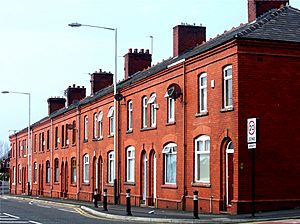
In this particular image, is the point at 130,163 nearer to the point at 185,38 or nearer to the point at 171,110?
the point at 171,110

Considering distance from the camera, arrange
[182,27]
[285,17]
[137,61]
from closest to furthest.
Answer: [285,17] < [182,27] < [137,61]

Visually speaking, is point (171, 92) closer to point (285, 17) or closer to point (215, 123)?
point (215, 123)

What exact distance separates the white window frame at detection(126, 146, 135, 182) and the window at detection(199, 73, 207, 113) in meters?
9.97

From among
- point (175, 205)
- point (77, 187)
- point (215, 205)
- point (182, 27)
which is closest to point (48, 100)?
point (77, 187)

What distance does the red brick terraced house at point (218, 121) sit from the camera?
2466cm

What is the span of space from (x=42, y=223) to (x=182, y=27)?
17.7 m

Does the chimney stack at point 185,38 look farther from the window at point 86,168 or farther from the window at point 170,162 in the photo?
the window at point 86,168

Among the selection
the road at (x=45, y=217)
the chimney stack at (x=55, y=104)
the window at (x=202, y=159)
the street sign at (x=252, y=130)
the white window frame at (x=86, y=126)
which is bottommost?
the road at (x=45, y=217)

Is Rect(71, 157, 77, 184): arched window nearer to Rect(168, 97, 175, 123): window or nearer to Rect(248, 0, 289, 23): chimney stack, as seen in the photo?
Rect(168, 97, 175, 123): window

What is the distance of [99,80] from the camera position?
55.2 m

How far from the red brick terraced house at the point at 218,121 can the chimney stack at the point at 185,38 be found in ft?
0.19

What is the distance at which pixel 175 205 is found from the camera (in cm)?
3006

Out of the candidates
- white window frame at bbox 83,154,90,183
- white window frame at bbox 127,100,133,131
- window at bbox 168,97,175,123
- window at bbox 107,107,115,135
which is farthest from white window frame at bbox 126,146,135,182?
white window frame at bbox 83,154,90,183

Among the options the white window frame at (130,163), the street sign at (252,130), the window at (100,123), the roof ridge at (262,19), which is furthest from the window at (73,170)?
the street sign at (252,130)
